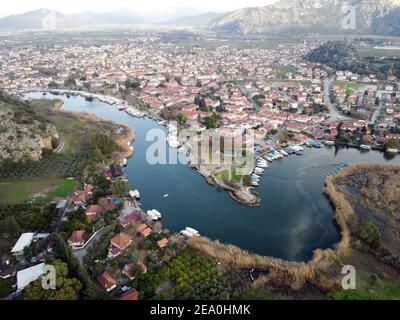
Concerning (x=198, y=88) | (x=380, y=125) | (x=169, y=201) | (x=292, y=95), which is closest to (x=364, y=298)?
(x=169, y=201)

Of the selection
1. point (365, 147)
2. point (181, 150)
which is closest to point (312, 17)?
point (365, 147)

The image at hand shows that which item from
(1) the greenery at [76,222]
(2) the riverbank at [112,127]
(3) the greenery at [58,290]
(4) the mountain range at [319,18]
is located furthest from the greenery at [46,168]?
(4) the mountain range at [319,18]

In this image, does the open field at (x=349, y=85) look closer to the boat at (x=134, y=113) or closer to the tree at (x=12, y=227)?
the boat at (x=134, y=113)

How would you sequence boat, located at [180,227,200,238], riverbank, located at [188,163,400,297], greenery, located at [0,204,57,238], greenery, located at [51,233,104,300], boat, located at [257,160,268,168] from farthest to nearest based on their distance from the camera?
boat, located at [257,160,268,168] < boat, located at [180,227,200,238] < greenery, located at [0,204,57,238] < riverbank, located at [188,163,400,297] < greenery, located at [51,233,104,300]

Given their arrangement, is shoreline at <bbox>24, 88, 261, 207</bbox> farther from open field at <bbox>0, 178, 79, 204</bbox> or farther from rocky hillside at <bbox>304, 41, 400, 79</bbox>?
rocky hillside at <bbox>304, 41, 400, 79</bbox>

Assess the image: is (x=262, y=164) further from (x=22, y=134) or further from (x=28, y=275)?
(x=22, y=134)

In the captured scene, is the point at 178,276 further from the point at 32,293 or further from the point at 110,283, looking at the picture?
A: the point at 32,293

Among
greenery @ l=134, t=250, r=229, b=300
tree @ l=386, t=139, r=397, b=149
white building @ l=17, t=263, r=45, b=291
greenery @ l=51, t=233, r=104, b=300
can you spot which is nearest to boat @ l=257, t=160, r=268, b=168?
tree @ l=386, t=139, r=397, b=149
